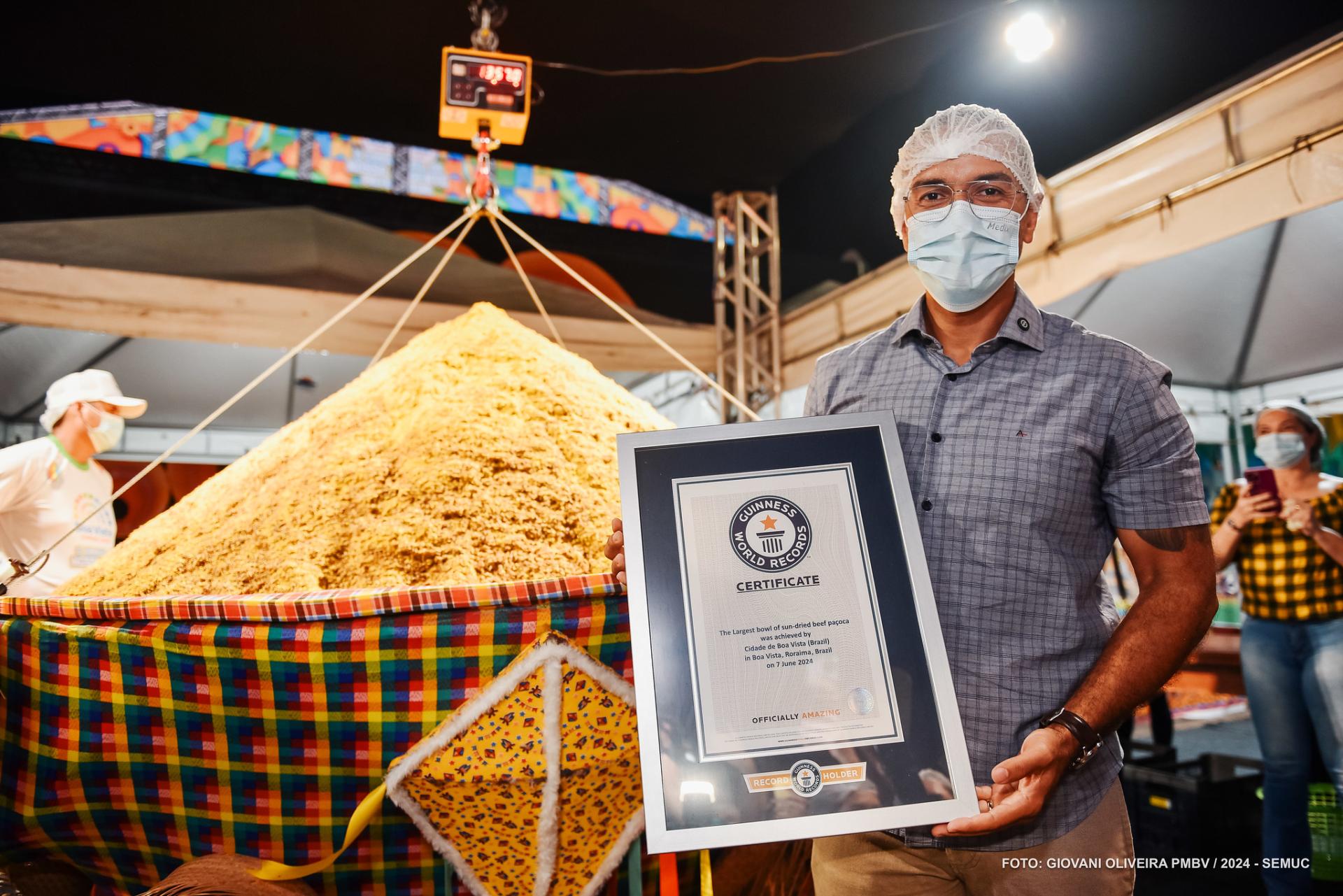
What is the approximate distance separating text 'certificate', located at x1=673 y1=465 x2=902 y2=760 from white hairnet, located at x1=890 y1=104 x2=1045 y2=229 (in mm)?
355

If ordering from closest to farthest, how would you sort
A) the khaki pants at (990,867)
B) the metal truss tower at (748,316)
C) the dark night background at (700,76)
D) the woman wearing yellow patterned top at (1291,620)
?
the khaki pants at (990,867)
the woman wearing yellow patterned top at (1291,620)
the dark night background at (700,76)
the metal truss tower at (748,316)

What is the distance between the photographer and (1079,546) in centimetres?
68

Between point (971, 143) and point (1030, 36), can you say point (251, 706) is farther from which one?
point (1030, 36)

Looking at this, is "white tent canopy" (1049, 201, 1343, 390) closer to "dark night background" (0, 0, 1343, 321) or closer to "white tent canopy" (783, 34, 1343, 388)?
"white tent canopy" (783, 34, 1343, 388)

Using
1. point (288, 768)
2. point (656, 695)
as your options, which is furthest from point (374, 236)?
point (656, 695)

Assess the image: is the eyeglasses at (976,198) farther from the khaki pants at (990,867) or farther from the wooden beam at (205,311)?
the wooden beam at (205,311)

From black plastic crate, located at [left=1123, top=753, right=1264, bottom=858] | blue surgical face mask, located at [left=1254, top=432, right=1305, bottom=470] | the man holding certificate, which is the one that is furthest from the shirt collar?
black plastic crate, located at [left=1123, top=753, right=1264, bottom=858]

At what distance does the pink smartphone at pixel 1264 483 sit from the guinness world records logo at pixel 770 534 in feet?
5.35

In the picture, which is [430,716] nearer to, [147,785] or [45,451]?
[147,785]

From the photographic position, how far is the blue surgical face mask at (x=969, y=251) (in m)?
0.74

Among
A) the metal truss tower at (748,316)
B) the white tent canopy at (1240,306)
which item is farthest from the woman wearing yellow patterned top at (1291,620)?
the metal truss tower at (748,316)

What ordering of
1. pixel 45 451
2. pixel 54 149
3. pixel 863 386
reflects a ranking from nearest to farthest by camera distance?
pixel 863 386
pixel 45 451
pixel 54 149

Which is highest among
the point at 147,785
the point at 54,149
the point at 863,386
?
the point at 54,149

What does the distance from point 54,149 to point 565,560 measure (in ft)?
16.5
